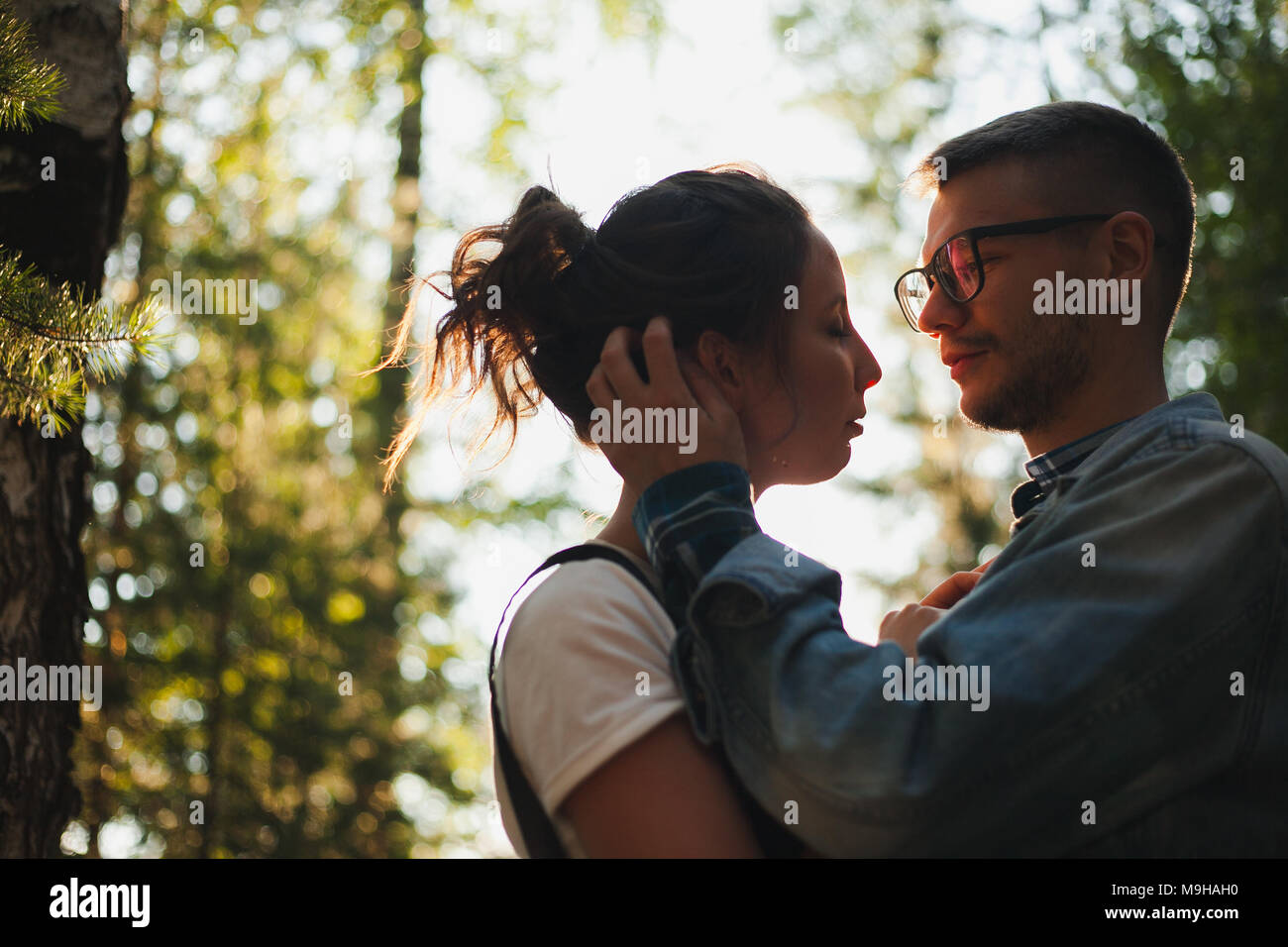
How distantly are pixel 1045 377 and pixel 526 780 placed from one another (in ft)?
4.80

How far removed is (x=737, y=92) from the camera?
13102mm

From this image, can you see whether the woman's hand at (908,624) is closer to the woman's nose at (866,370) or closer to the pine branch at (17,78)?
the woman's nose at (866,370)

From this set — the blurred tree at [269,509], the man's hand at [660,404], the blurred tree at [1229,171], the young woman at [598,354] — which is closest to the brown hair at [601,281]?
the young woman at [598,354]

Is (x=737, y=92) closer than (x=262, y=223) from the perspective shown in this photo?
No

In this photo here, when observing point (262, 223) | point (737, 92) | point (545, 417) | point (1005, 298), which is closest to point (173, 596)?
point (262, 223)

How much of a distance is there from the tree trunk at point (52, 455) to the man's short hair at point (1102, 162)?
2.06 m

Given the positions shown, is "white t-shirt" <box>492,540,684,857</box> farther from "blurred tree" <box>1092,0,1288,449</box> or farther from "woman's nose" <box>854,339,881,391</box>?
"blurred tree" <box>1092,0,1288,449</box>

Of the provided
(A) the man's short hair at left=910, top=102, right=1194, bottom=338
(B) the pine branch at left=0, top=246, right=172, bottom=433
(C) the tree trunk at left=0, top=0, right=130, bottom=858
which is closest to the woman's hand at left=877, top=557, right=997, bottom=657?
(A) the man's short hair at left=910, top=102, right=1194, bottom=338

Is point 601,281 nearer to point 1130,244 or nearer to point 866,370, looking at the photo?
point 866,370

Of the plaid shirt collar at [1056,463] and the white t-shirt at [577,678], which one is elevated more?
the plaid shirt collar at [1056,463]

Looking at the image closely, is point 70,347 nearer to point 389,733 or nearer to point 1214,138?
point 389,733

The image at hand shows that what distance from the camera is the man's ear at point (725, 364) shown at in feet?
7.03

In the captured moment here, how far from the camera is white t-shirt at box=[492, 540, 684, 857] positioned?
1.64 m
